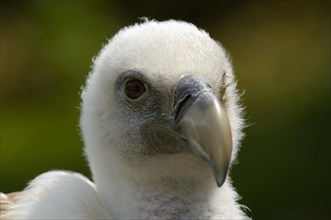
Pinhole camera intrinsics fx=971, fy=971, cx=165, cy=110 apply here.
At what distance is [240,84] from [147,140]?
6114 millimetres

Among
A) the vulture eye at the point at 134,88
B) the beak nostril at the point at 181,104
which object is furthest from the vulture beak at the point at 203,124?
the vulture eye at the point at 134,88

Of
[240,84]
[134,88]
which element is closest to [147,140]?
[134,88]

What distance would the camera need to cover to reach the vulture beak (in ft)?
9.70

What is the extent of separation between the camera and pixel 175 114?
3238mm

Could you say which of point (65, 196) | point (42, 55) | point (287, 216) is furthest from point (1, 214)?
point (42, 55)

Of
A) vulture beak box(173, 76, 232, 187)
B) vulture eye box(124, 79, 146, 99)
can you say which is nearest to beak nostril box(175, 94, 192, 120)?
vulture beak box(173, 76, 232, 187)

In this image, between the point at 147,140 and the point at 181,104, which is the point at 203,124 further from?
the point at 147,140

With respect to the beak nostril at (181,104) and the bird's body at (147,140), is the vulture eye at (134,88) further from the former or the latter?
the beak nostril at (181,104)

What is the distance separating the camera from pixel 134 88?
11.0ft

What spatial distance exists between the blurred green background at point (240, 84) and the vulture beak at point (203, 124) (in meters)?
4.06

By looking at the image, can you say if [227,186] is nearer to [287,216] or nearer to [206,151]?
[206,151]

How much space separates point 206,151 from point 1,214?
0.90 metres

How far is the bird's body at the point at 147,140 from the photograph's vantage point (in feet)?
10.6

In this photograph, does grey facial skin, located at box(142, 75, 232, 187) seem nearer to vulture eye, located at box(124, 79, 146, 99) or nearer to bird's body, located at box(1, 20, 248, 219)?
bird's body, located at box(1, 20, 248, 219)
